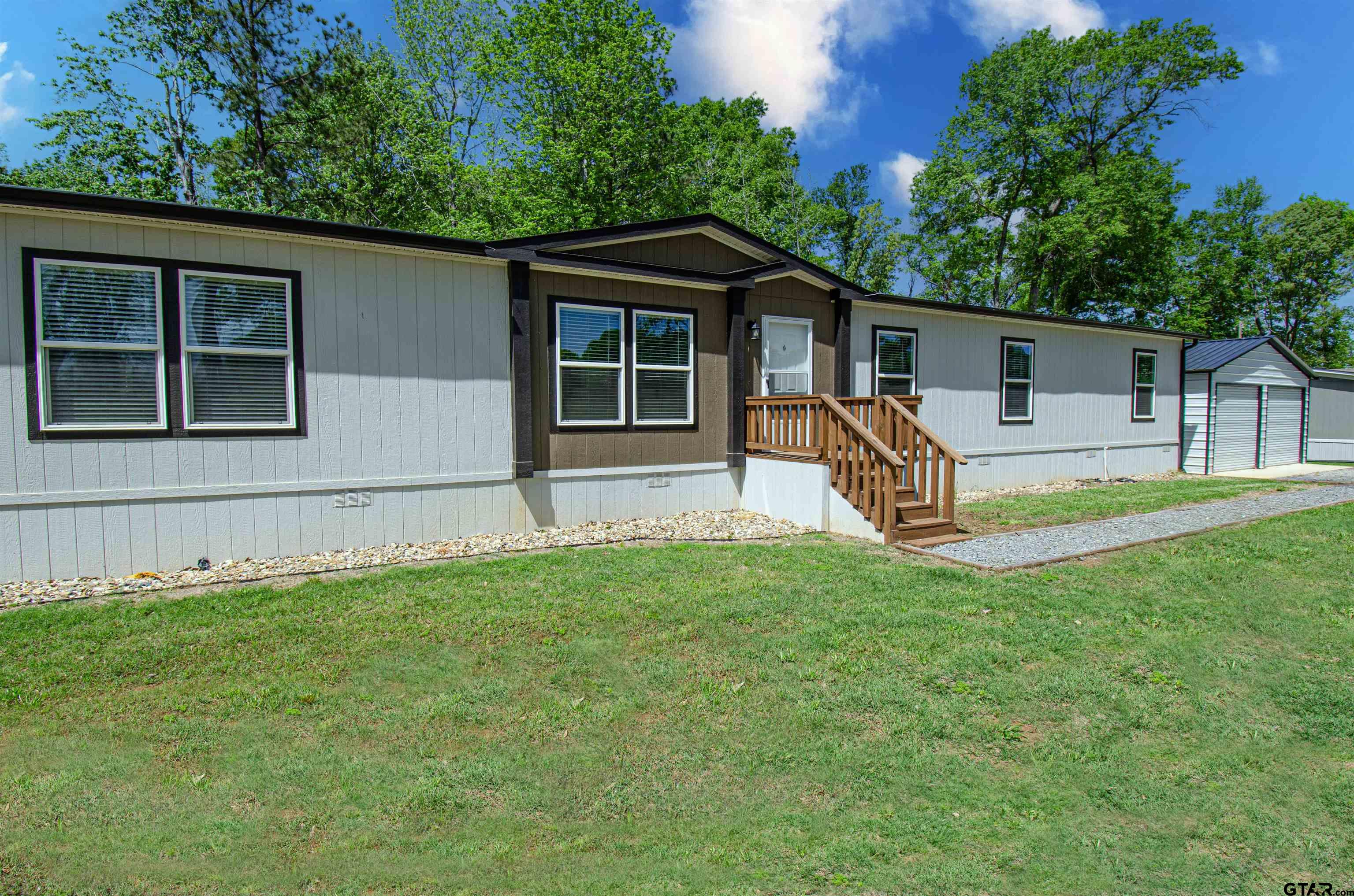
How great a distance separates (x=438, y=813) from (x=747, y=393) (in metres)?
7.47

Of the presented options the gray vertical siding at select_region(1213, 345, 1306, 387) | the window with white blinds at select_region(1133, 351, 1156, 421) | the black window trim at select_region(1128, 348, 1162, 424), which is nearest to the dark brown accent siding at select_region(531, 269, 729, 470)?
the black window trim at select_region(1128, 348, 1162, 424)

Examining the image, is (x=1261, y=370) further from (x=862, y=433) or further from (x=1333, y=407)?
(x=862, y=433)

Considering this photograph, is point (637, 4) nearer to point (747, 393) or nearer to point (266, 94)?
point (266, 94)

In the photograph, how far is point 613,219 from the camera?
22.4m

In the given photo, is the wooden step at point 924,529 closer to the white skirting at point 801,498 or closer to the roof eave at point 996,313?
the white skirting at point 801,498

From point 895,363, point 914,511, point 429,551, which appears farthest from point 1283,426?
point 429,551

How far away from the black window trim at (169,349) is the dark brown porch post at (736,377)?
4.88 m

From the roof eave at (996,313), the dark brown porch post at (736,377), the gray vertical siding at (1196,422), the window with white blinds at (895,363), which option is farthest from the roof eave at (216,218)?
the gray vertical siding at (1196,422)

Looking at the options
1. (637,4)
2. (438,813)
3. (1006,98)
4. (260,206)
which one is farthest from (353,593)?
(1006,98)

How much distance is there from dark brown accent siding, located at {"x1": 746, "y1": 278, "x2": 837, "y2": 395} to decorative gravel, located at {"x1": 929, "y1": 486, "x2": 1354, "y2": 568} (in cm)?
353

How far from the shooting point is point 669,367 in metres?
8.71

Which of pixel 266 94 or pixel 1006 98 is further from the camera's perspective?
pixel 1006 98

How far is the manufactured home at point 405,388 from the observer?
5.74 meters

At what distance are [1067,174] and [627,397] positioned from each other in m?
26.0
